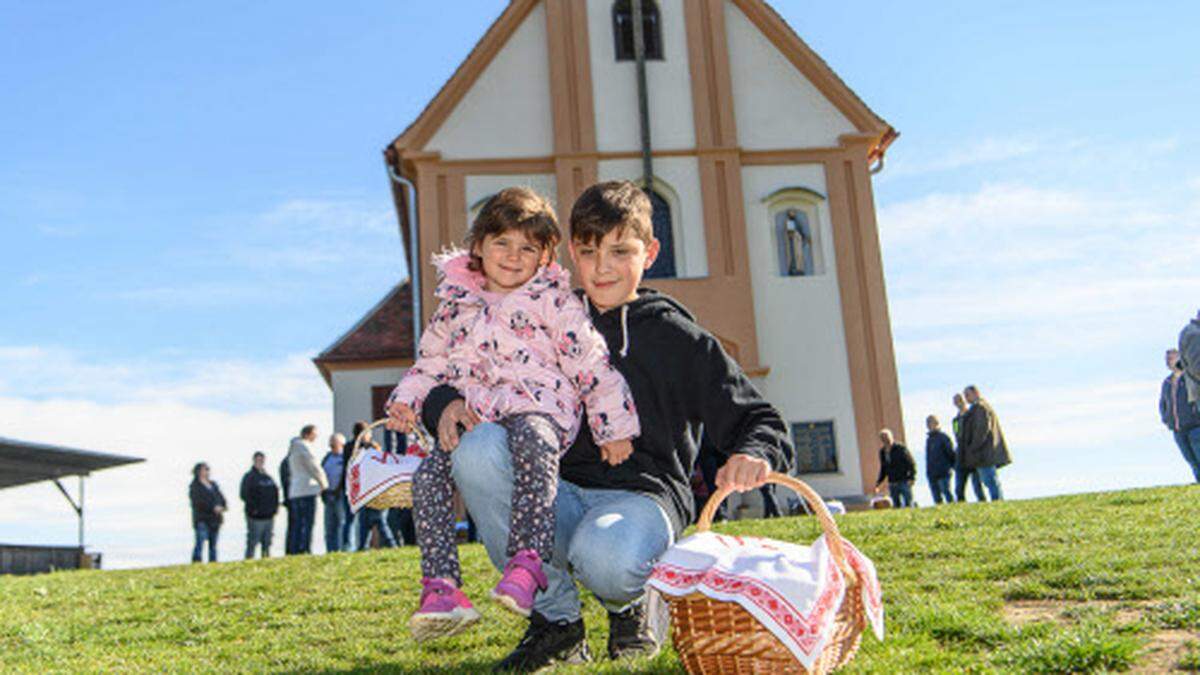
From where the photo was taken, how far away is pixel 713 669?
3488mm

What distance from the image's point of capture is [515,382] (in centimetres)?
403

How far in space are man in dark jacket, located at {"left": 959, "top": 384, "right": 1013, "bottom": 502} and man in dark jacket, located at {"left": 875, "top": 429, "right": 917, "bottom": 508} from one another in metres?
1.60

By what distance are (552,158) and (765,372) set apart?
5.55 metres

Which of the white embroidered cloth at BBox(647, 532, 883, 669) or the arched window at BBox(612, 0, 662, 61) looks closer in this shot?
the white embroidered cloth at BBox(647, 532, 883, 669)

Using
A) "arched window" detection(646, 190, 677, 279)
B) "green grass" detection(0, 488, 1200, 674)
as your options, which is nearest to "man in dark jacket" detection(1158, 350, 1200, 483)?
"green grass" detection(0, 488, 1200, 674)

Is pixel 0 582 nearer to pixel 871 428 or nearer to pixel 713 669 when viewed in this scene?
pixel 713 669

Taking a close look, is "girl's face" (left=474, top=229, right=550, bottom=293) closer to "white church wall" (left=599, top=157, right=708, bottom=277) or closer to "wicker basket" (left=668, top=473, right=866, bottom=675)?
"wicker basket" (left=668, top=473, right=866, bottom=675)

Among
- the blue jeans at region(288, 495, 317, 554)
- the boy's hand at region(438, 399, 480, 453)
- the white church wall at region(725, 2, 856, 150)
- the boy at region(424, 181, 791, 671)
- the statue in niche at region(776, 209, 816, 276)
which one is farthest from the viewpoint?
the white church wall at region(725, 2, 856, 150)

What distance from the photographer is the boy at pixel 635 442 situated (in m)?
3.93

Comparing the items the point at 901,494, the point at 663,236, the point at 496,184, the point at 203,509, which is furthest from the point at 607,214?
the point at 496,184

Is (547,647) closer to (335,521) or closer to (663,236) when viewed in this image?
(335,521)

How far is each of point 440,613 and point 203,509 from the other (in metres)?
13.2

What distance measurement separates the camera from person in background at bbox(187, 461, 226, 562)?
625 inches

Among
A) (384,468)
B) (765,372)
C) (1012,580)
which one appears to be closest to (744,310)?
(765,372)
